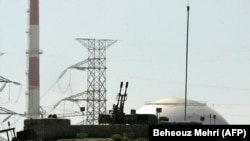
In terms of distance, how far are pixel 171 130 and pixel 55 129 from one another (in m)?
80.2

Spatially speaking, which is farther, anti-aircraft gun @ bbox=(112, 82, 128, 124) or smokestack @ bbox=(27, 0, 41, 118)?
smokestack @ bbox=(27, 0, 41, 118)

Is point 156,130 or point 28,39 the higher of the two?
point 28,39

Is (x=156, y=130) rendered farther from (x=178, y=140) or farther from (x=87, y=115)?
(x=87, y=115)

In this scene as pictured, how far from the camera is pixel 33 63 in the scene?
179 m

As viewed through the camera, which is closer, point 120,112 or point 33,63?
point 120,112

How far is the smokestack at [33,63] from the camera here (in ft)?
580

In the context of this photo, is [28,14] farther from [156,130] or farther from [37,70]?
[156,130]

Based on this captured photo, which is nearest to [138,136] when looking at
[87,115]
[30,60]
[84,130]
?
[84,130]

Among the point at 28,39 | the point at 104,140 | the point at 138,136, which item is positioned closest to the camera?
the point at 104,140

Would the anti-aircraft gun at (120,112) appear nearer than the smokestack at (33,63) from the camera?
Yes

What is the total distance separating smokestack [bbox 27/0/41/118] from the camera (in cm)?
17688

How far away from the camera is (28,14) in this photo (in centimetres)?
18225

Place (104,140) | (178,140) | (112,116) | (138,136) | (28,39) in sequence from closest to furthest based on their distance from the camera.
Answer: (178,140) < (104,140) < (138,136) < (112,116) < (28,39)

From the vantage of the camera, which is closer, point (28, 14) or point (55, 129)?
point (55, 129)
